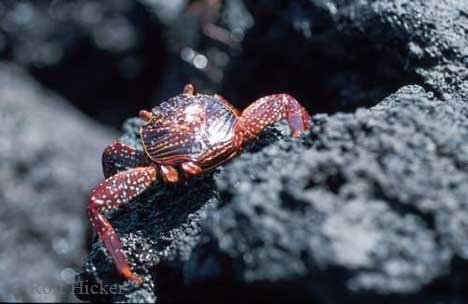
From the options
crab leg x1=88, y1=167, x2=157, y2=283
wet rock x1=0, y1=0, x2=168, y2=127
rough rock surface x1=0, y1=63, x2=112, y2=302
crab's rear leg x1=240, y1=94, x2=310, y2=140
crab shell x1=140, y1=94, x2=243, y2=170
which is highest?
crab's rear leg x1=240, y1=94, x2=310, y2=140

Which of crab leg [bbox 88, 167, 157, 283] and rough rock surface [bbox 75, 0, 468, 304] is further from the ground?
rough rock surface [bbox 75, 0, 468, 304]

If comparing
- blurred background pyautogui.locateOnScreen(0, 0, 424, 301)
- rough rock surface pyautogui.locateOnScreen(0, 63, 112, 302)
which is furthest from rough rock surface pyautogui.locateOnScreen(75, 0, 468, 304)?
rough rock surface pyautogui.locateOnScreen(0, 63, 112, 302)

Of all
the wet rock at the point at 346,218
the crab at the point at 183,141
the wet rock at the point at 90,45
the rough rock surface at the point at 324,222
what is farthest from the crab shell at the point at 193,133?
the wet rock at the point at 90,45

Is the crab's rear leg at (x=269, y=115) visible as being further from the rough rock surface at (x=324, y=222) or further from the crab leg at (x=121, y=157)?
the crab leg at (x=121, y=157)

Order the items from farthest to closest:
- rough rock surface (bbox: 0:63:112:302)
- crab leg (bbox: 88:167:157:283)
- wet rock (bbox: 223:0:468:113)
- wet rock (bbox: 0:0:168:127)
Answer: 1. wet rock (bbox: 0:0:168:127)
2. rough rock surface (bbox: 0:63:112:302)
3. wet rock (bbox: 223:0:468:113)
4. crab leg (bbox: 88:167:157:283)

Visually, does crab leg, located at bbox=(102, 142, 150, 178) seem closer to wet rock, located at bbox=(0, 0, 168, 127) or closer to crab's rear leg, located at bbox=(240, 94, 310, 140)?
crab's rear leg, located at bbox=(240, 94, 310, 140)

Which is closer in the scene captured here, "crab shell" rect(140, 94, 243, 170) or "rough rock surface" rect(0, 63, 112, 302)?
"crab shell" rect(140, 94, 243, 170)

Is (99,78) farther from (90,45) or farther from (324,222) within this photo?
(324,222)

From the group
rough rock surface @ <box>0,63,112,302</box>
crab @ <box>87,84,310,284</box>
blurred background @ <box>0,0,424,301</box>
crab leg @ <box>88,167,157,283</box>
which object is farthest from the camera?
rough rock surface @ <box>0,63,112,302</box>
